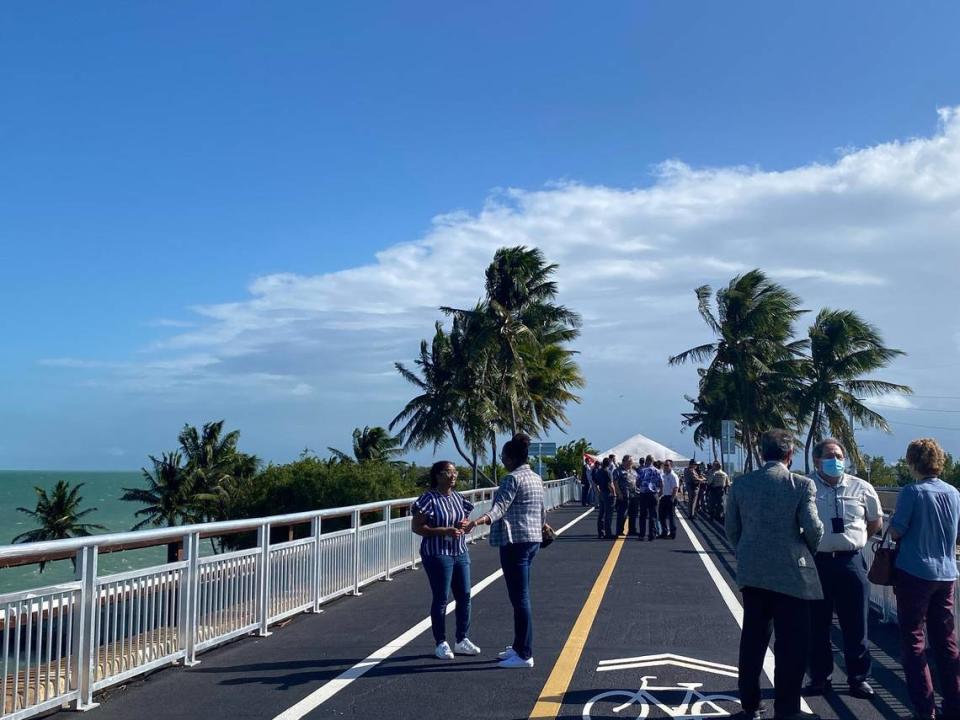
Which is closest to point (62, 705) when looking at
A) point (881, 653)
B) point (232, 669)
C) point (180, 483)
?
point (232, 669)

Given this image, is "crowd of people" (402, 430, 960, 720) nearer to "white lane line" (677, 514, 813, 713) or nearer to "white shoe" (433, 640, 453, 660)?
"white lane line" (677, 514, 813, 713)

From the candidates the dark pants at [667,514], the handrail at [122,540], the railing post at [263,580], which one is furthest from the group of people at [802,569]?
the dark pants at [667,514]

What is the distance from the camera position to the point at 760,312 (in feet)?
151

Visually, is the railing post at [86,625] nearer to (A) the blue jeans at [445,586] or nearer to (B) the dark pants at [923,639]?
(A) the blue jeans at [445,586]

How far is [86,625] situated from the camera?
7023 mm

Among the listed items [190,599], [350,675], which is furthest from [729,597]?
[190,599]

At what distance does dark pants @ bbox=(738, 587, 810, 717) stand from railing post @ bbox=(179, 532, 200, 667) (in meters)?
4.65

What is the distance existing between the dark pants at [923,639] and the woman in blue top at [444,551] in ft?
11.8

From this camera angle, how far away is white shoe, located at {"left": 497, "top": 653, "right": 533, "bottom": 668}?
8164 millimetres

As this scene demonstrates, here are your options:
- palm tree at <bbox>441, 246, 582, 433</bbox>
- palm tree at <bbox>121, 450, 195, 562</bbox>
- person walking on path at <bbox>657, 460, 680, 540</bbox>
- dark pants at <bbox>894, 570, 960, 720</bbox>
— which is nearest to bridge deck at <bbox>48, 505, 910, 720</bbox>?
dark pants at <bbox>894, 570, 960, 720</bbox>

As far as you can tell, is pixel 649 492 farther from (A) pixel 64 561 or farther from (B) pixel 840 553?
(A) pixel 64 561

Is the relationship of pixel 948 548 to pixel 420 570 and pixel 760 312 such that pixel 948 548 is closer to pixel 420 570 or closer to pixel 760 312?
pixel 420 570

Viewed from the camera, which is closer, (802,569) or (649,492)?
(802,569)

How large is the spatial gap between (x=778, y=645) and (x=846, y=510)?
1404mm
